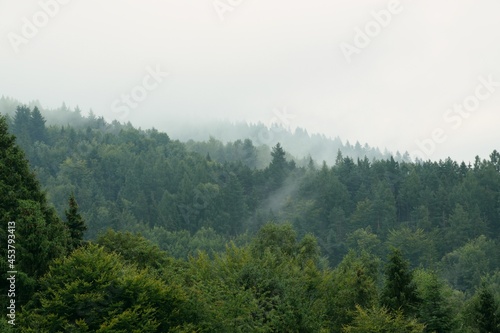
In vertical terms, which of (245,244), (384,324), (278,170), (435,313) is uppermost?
(278,170)

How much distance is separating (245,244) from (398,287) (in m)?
87.7

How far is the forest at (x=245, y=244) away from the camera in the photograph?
37000 millimetres

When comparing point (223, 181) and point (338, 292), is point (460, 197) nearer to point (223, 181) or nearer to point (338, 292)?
point (223, 181)

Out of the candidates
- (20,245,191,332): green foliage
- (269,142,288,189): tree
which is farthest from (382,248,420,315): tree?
(269,142,288,189): tree

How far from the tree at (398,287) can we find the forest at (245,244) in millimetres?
85

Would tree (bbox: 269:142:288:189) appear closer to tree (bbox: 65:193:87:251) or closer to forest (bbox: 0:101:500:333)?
forest (bbox: 0:101:500:333)

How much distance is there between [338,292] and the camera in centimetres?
5028

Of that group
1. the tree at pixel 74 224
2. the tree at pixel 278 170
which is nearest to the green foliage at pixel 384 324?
Result: the tree at pixel 74 224

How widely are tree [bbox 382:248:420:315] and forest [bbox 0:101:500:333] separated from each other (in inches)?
3.4

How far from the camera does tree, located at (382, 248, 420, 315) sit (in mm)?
42312

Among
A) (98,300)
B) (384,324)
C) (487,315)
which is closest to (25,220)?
(98,300)

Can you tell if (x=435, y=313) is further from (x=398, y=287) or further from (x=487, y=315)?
(x=487, y=315)

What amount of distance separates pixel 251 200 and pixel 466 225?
5939 cm

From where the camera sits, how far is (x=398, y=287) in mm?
42688
